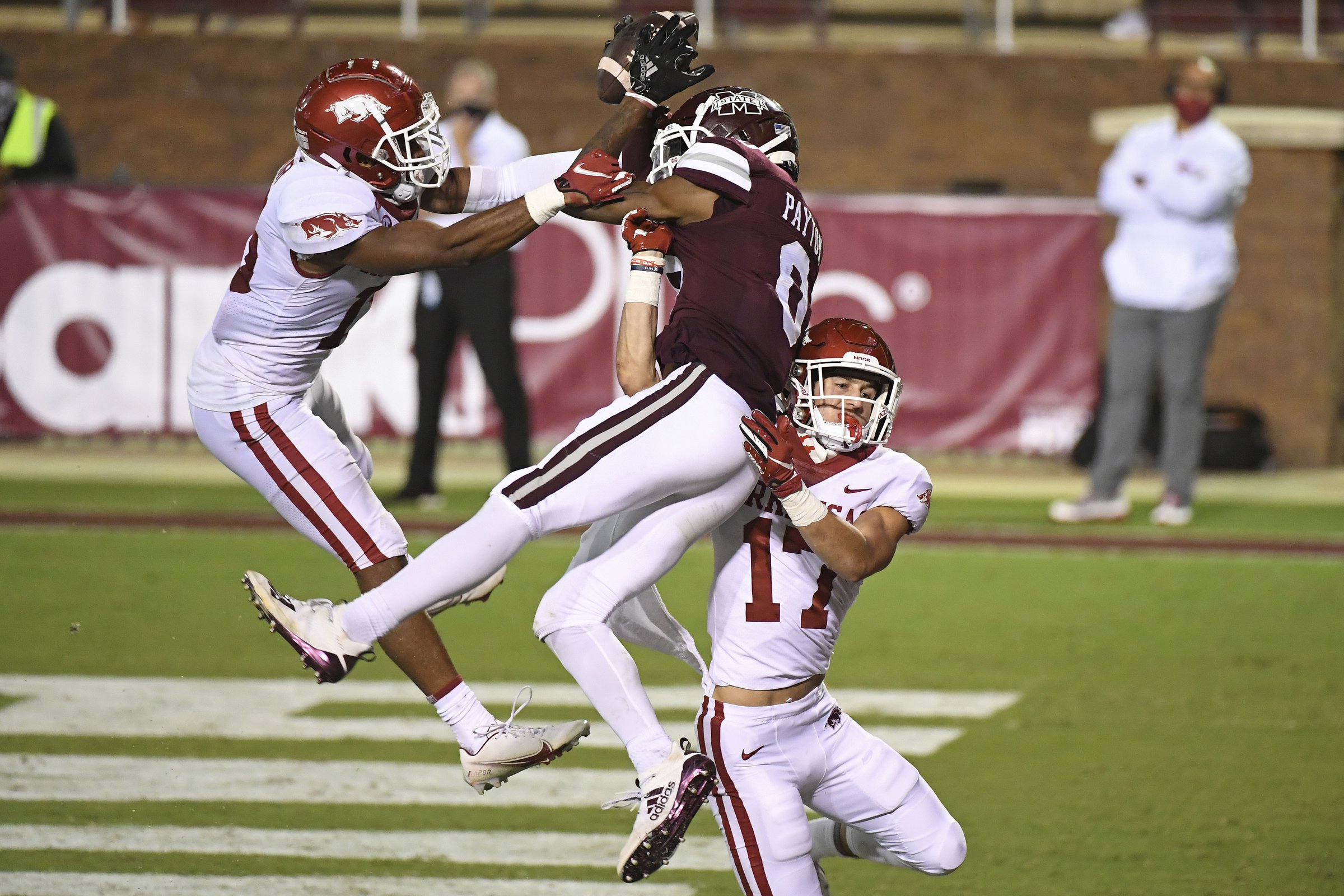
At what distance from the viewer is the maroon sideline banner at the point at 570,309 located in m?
12.2

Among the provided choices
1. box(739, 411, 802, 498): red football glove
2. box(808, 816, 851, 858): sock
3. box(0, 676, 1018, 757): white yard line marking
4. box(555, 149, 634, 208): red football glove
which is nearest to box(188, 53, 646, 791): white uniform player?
box(555, 149, 634, 208): red football glove

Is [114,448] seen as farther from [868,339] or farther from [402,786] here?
[868,339]

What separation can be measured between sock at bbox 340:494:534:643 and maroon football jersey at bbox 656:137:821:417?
54 centimetres

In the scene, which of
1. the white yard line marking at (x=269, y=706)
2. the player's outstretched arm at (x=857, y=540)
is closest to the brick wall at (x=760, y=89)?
the white yard line marking at (x=269, y=706)

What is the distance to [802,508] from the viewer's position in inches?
150

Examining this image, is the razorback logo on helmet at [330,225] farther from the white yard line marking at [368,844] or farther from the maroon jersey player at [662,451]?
the white yard line marking at [368,844]

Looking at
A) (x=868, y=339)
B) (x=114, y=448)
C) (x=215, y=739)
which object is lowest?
(x=114, y=448)

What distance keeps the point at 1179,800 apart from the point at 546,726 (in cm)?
208

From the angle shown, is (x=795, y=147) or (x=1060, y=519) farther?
(x=1060, y=519)

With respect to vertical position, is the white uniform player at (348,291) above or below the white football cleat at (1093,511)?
above

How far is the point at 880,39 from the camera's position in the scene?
53.8 ft

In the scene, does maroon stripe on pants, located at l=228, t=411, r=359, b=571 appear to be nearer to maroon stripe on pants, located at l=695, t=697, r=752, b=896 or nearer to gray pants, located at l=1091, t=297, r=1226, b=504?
maroon stripe on pants, located at l=695, t=697, r=752, b=896

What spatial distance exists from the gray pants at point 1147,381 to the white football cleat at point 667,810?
624 cm

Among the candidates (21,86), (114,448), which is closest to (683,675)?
(114,448)
